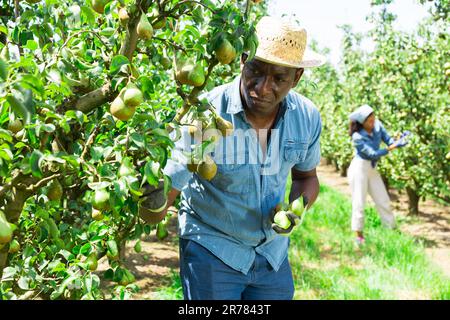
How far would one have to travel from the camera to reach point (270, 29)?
2107 mm

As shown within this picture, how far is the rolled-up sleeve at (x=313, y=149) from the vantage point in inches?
95.0

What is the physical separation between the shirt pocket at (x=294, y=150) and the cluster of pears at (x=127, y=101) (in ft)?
3.72

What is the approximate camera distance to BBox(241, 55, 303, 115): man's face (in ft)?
6.56

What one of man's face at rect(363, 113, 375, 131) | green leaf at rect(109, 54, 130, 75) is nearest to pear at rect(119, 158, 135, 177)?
green leaf at rect(109, 54, 130, 75)

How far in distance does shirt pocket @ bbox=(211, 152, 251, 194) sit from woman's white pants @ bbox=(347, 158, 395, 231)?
398 centimetres

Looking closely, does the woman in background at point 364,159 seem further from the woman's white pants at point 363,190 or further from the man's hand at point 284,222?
the man's hand at point 284,222

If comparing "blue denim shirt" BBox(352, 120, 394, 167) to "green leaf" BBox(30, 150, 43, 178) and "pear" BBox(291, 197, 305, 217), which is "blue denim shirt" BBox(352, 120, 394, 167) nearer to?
"pear" BBox(291, 197, 305, 217)

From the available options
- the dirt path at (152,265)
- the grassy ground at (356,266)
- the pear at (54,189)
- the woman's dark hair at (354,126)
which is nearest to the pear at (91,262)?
the pear at (54,189)

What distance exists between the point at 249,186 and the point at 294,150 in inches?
11.4

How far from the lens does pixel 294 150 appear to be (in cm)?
230

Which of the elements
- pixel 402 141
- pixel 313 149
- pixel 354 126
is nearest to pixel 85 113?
pixel 313 149

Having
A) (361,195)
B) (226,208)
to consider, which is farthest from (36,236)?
(361,195)

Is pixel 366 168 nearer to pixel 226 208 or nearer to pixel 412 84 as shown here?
pixel 412 84

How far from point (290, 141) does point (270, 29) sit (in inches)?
18.6
